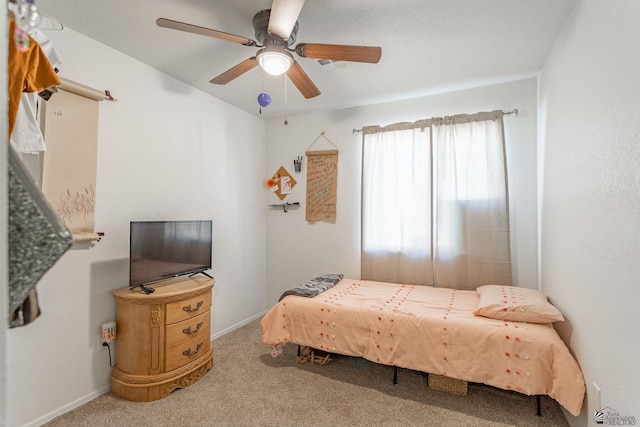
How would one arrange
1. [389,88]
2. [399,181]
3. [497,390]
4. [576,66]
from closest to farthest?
[576,66] → [497,390] → [389,88] → [399,181]

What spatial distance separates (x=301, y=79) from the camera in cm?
228

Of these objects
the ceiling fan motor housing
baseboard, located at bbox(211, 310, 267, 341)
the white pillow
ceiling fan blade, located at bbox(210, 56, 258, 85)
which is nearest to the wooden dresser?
baseboard, located at bbox(211, 310, 267, 341)

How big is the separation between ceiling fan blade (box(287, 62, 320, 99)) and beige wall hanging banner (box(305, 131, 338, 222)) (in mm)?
1319

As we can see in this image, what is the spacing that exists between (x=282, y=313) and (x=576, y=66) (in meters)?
2.73

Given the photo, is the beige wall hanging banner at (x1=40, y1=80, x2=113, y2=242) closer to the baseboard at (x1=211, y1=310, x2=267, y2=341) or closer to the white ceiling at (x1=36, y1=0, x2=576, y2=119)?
the white ceiling at (x1=36, y1=0, x2=576, y2=119)

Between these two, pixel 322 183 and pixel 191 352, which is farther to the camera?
pixel 322 183

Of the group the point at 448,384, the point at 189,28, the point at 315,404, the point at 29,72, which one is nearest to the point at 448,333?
the point at 448,384

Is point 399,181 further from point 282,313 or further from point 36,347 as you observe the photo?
point 36,347

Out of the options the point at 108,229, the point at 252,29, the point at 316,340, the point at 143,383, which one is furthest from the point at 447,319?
the point at 108,229

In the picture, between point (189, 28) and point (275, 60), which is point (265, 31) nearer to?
point (275, 60)

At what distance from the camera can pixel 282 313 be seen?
2682mm

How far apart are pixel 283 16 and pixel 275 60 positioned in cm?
33

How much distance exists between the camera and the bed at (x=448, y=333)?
1.88m

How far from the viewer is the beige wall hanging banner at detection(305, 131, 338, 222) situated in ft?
12.4
